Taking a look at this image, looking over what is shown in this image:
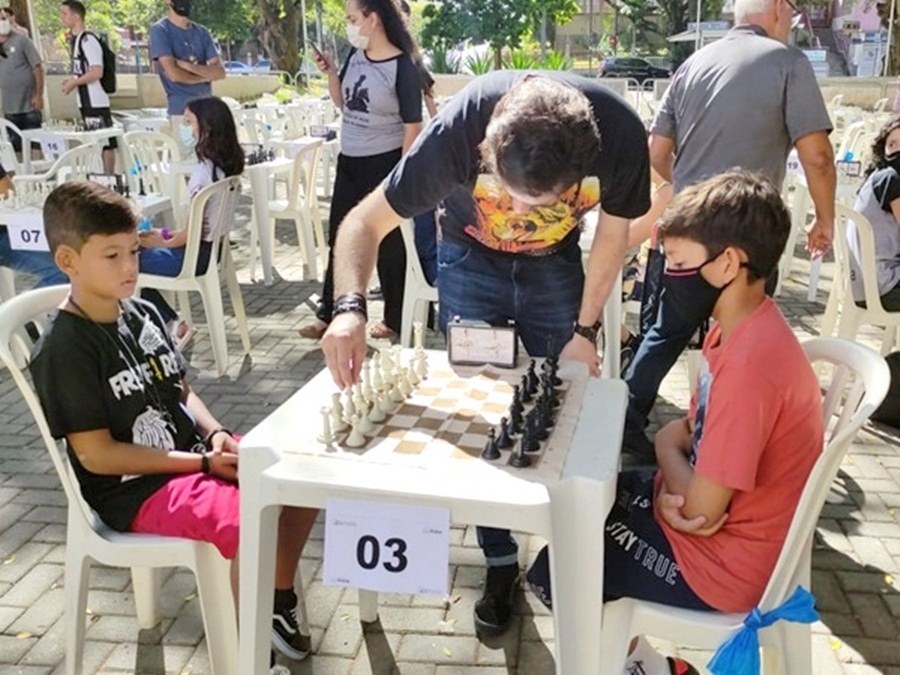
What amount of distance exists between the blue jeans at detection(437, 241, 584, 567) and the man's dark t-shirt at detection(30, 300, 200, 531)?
864 millimetres

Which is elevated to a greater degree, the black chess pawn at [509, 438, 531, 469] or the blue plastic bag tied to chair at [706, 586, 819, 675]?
the black chess pawn at [509, 438, 531, 469]

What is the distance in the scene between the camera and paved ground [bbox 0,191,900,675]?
7.74 feet

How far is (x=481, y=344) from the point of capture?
212cm

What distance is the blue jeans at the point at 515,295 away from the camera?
94.7 inches

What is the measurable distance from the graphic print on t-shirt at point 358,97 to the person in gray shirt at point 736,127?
5.78 ft

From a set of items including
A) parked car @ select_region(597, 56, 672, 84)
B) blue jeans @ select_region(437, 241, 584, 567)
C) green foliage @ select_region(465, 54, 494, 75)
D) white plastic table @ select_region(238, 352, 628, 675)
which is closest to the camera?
white plastic table @ select_region(238, 352, 628, 675)

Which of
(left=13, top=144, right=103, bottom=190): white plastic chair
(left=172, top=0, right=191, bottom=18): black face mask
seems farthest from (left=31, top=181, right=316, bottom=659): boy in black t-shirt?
(left=172, top=0, right=191, bottom=18): black face mask

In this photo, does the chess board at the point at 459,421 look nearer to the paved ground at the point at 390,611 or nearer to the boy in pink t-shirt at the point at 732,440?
the boy in pink t-shirt at the point at 732,440

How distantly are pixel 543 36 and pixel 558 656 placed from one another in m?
29.6

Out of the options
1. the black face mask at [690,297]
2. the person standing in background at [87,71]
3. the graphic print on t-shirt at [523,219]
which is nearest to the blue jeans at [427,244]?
the black face mask at [690,297]

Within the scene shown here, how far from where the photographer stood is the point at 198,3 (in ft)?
120

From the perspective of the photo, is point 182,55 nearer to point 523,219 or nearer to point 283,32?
point 523,219

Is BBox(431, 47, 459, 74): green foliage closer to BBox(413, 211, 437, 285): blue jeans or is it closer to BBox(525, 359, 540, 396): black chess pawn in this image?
BBox(413, 211, 437, 285): blue jeans

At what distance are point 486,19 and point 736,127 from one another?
27.3m
